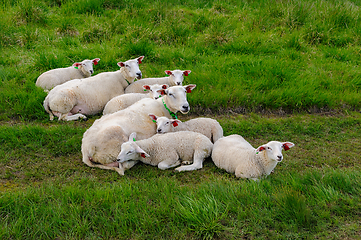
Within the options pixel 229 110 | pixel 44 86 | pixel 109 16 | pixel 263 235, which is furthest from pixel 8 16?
pixel 263 235

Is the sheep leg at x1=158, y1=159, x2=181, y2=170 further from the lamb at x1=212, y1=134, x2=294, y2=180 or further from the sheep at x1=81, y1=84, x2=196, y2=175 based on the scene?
the lamb at x1=212, y1=134, x2=294, y2=180

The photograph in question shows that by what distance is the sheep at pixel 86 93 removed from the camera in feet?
20.0

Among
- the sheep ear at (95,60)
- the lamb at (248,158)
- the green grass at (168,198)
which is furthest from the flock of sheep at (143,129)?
the sheep ear at (95,60)

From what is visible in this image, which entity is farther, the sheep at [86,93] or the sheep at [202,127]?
the sheep at [86,93]

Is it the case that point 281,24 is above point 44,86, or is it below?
above

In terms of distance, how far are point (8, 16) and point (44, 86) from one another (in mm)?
4078

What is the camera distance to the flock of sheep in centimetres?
464

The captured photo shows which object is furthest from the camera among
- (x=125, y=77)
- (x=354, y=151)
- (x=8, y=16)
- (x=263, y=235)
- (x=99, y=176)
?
(x=8, y=16)

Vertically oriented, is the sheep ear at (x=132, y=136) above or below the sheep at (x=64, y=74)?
above

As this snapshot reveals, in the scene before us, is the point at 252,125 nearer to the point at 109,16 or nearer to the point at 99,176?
the point at 99,176

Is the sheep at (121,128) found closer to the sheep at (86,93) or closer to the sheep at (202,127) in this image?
the sheep at (202,127)

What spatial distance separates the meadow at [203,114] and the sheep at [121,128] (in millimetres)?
197

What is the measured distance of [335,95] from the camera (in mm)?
6828

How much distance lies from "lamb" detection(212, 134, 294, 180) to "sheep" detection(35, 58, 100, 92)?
3731 mm
